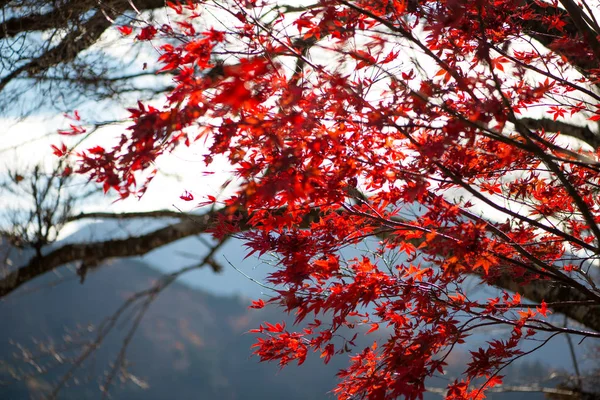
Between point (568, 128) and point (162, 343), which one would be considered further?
point (162, 343)

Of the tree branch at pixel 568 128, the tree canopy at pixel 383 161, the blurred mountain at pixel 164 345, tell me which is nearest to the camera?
the tree canopy at pixel 383 161

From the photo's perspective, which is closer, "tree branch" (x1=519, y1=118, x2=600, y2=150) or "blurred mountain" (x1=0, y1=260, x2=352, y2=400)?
"tree branch" (x1=519, y1=118, x2=600, y2=150)

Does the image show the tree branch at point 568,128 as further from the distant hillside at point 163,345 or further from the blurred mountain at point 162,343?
the blurred mountain at point 162,343

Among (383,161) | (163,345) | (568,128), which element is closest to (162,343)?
(163,345)

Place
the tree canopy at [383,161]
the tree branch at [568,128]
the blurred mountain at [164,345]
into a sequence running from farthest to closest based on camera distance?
the blurred mountain at [164,345] → the tree branch at [568,128] → the tree canopy at [383,161]

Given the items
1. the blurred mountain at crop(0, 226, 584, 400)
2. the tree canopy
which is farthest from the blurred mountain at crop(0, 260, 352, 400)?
the tree canopy

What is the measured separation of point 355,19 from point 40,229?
3.79m

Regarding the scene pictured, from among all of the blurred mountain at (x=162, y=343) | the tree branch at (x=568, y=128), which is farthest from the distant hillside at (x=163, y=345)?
the tree branch at (x=568, y=128)

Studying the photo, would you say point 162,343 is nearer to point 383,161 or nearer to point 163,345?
point 163,345

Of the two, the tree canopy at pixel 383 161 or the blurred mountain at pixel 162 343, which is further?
the blurred mountain at pixel 162 343

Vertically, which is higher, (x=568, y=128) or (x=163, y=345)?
(x=163, y=345)

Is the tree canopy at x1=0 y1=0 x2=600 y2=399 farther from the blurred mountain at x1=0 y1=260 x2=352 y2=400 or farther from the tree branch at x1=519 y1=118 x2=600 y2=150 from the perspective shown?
the blurred mountain at x1=0 y1=260 x2=352 y2=400

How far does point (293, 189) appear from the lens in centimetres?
147

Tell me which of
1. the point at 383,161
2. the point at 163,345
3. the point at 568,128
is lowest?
the point at 383,161
